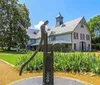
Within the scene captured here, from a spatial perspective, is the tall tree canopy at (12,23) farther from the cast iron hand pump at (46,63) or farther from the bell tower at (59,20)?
the cast iron hand pump at (46,63)

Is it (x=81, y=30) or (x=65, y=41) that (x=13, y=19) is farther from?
(x=81, y=30)

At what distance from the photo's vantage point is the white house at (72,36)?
125 feet

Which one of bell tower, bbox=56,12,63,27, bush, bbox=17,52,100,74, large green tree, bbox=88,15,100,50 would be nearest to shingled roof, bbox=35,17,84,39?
bell tower, bbox=56,12,63,27

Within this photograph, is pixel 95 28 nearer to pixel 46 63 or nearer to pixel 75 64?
pixel 75 64

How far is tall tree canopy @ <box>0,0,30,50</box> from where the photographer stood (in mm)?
36625

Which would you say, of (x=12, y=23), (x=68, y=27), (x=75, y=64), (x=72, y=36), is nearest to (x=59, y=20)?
(x=68, y=27)

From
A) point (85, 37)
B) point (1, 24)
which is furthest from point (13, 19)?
point (85, 37)

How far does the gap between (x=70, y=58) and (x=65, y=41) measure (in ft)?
98.2

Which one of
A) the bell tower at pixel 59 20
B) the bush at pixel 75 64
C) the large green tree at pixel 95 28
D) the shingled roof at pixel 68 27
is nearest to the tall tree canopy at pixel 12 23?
the shingled roof at pixel 68 27

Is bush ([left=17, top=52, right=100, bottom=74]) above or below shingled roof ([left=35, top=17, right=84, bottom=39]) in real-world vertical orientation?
below

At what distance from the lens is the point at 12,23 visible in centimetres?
3716

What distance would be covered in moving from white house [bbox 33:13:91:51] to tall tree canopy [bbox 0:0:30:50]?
7763mm

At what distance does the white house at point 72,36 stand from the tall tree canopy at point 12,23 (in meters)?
7.76

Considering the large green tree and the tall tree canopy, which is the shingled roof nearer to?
the tall tree canopy
